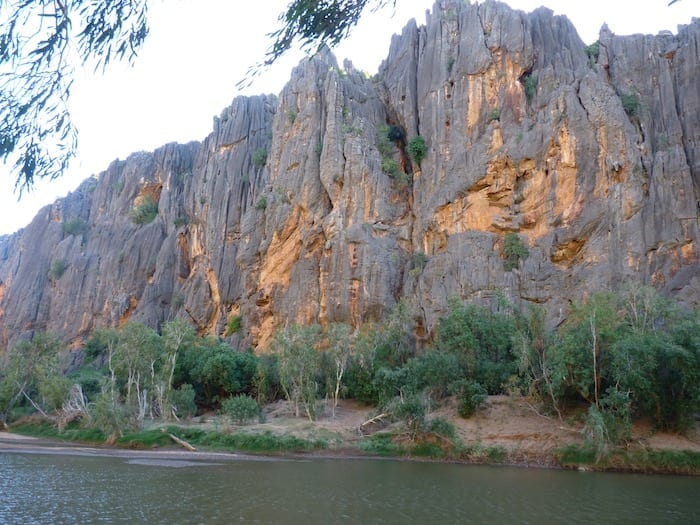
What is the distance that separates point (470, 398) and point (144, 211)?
66531 millimetres

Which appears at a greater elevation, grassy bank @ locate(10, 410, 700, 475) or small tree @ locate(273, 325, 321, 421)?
small tree @ locate(273, 325, 321, 421)

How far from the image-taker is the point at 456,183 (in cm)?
5347

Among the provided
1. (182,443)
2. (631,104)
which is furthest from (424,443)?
(631,104)

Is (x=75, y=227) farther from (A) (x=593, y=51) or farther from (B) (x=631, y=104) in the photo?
(B) (x=631, y=104)

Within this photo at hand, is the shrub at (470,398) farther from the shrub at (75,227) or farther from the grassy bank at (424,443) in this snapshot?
the shrub at (75,227)

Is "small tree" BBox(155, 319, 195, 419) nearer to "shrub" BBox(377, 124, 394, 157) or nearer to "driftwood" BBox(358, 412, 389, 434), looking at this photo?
"driftwood" BBox(358, 412, 389, 434)

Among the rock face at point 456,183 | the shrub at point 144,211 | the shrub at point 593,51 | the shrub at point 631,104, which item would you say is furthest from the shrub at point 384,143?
the shrub at point 144,211

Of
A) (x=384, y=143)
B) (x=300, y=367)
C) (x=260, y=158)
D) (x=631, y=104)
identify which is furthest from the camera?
(x=260, y=158)

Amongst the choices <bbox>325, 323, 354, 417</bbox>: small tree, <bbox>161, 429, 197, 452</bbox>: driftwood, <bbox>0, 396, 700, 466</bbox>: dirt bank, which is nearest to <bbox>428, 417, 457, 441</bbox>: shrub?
<bbox>0, 396, 700, 466</bbox>: dirt bank

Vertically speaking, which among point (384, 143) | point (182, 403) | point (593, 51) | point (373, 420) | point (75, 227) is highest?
point (593, 51)

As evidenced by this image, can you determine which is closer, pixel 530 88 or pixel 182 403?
pixel 182 403

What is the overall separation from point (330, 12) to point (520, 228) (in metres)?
42.4

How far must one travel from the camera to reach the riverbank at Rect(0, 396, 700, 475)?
31.0m

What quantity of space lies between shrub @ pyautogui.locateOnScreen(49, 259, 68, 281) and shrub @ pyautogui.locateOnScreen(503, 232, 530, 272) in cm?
6975
